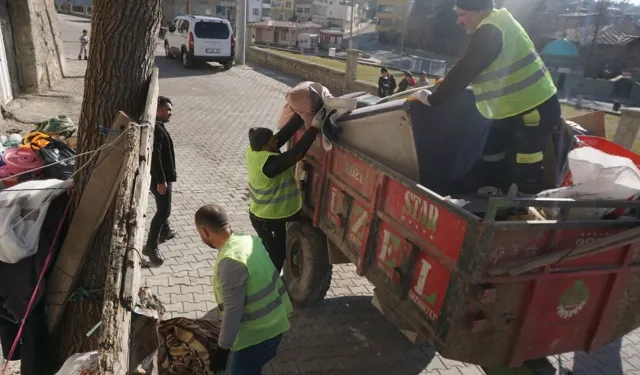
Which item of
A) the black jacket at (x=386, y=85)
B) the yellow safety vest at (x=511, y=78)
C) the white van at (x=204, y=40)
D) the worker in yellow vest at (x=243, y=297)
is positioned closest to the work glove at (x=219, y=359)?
the worker in yellow vest at (x=243, y=297)

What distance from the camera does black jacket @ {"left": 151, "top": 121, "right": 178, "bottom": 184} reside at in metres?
5.01

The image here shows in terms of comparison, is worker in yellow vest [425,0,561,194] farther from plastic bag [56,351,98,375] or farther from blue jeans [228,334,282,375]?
plastic bag [56,351,98,375]

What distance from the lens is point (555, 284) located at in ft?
8.73

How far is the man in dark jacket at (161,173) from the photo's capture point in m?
5.00

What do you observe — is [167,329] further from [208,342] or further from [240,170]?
[240,170]

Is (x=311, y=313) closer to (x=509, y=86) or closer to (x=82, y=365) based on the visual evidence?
(x=82, y=365)

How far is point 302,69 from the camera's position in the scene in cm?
2019

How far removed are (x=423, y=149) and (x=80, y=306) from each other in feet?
8.63

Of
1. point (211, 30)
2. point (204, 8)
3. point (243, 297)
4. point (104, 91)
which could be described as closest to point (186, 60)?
point (211, 30)

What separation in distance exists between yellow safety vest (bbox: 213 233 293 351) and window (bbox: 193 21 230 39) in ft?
59.7

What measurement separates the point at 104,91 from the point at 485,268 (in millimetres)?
2848

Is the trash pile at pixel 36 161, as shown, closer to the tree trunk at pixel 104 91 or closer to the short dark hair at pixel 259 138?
the tree trunk at pixel 104 91

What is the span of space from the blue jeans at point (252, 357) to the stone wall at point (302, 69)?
48.1 ft

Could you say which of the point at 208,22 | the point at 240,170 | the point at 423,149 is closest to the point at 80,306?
the point at 423,149
